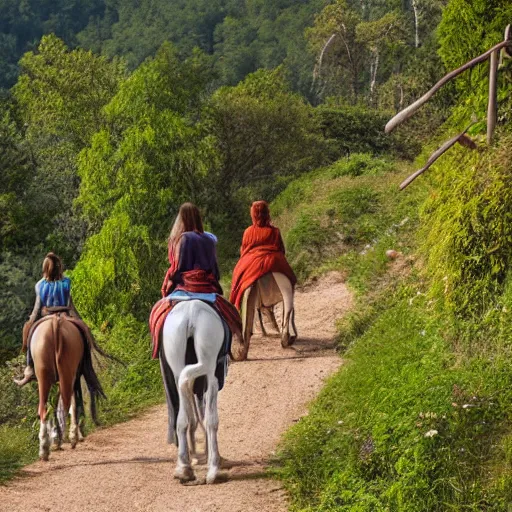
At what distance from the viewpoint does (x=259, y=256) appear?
45.1 feet

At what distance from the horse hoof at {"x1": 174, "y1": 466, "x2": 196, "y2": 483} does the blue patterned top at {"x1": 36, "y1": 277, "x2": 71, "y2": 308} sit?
2499mm

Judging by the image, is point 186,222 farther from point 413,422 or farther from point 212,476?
point 413,422

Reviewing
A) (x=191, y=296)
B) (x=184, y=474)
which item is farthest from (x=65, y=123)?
(x=184, y=474)

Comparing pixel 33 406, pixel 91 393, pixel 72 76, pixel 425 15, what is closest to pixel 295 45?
pixel 425 15

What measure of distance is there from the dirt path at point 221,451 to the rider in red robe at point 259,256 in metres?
1.05

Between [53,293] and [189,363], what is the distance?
2329 millimetres

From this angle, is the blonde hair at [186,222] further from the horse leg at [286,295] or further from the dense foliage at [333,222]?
the horse leg at [286,295]

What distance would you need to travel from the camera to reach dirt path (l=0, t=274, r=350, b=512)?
872 cm

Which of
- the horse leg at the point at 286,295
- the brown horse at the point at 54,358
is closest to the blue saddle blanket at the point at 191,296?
the brown horse at the point at 54,358

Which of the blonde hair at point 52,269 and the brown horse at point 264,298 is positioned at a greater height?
the blonde hair at point 52,269

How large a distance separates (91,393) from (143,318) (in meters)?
10.4

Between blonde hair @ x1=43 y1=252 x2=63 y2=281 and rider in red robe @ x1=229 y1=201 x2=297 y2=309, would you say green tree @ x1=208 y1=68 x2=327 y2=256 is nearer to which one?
rider in red robe @ x1=229 y1=201 x2=297 y2=309

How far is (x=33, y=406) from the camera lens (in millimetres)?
17328

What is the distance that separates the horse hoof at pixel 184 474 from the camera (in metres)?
8.99
